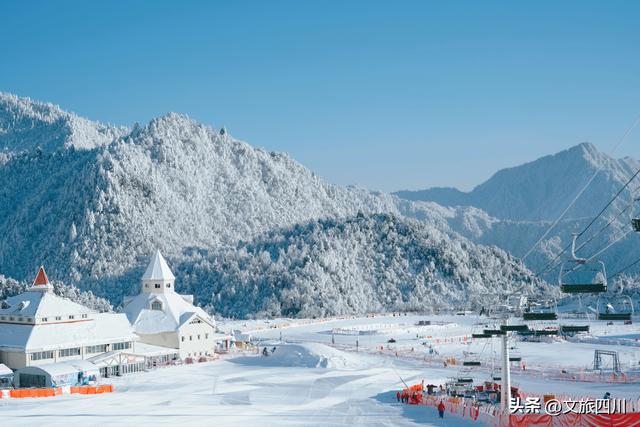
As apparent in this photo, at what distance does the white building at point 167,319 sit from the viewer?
6600 cm

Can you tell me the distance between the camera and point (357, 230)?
157 meters

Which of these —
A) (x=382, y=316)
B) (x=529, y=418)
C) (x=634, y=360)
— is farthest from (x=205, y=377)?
(x=382, y=316)

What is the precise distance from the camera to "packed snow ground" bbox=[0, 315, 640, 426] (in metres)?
38.0

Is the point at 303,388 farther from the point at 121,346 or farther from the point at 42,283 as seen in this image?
the point at 42,283

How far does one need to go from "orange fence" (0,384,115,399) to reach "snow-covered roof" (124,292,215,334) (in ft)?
54.2

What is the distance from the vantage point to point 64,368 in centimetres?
5256

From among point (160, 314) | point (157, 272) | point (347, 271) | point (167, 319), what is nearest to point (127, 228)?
point (347, 271)

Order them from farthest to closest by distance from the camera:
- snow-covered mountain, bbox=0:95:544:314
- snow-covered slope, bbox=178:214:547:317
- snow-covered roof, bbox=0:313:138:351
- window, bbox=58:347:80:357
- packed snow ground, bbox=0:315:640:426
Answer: snow-covered mountain, bbox=0:95:544:314 → snow-covered slope, bbox=178:214:547:317 → window, bbox=58:347:80:357 → snow-covered roof, bbox=0:313:138:351 → packed snow ground, bbox=0:315:640:426

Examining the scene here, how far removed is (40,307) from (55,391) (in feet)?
39.4

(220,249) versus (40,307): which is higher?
(220,249)

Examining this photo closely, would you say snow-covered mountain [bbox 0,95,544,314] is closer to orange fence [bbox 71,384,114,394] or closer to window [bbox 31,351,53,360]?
window [bbox 31,351,53,360]

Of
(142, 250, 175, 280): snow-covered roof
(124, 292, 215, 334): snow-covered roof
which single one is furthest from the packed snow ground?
(142, 250, 175, 280): snow-covered roof

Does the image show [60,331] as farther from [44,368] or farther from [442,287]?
[442,287]

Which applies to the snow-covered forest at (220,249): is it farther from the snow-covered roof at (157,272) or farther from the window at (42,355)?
the window at (42,355)
